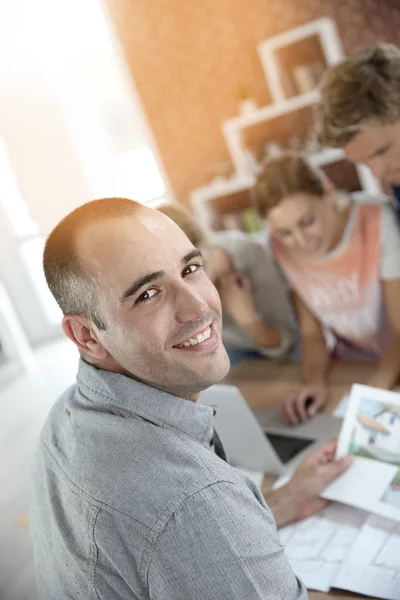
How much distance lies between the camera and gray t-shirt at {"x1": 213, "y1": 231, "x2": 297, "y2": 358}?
63.6 inches

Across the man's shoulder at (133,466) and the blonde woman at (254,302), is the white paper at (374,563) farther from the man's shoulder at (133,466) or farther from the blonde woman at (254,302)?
the blonde woman at (254,302)

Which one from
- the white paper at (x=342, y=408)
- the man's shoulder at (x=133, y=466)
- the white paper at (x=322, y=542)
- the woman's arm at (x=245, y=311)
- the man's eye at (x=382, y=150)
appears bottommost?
the white paper at (x=322, y=542)

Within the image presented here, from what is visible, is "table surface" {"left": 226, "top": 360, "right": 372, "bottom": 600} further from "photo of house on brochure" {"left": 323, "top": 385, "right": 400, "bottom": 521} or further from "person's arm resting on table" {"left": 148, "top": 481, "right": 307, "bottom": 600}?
"person's arm resting on table" {"left": 148, "top": 481, "right": 307, "bottom": 600}

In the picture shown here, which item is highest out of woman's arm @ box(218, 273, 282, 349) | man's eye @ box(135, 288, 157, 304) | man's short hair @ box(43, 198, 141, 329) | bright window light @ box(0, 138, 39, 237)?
bright window light @ box(0, 138, 39, 237)

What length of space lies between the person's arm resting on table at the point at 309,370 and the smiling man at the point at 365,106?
0.36 m

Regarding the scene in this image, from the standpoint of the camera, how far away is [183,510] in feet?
2.06

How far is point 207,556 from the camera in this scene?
0.62m

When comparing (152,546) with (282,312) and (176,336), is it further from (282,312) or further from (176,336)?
(282,312)

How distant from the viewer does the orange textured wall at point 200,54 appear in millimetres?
2137

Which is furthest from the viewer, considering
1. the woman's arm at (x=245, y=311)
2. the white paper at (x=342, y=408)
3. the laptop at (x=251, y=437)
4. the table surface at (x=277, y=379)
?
the woman's arm at (x=245, y=311)

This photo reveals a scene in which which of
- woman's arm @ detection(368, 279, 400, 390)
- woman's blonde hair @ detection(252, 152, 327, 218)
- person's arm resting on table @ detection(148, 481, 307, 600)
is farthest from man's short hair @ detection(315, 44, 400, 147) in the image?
person's arm resting on table @ detection(148, 481, 307, 600)

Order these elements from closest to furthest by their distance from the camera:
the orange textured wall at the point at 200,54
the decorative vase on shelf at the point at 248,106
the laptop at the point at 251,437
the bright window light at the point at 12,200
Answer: the laptop at the point at 251,437, the bright window light at the point at 12,200, the orange textured wall at the point at 200,54, the decorative vase on shelf at the point at 248,106

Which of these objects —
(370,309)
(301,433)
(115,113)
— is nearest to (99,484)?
(301,433)

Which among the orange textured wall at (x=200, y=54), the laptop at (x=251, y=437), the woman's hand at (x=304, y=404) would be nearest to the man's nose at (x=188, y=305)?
the laptop at (x=251, y=437)
